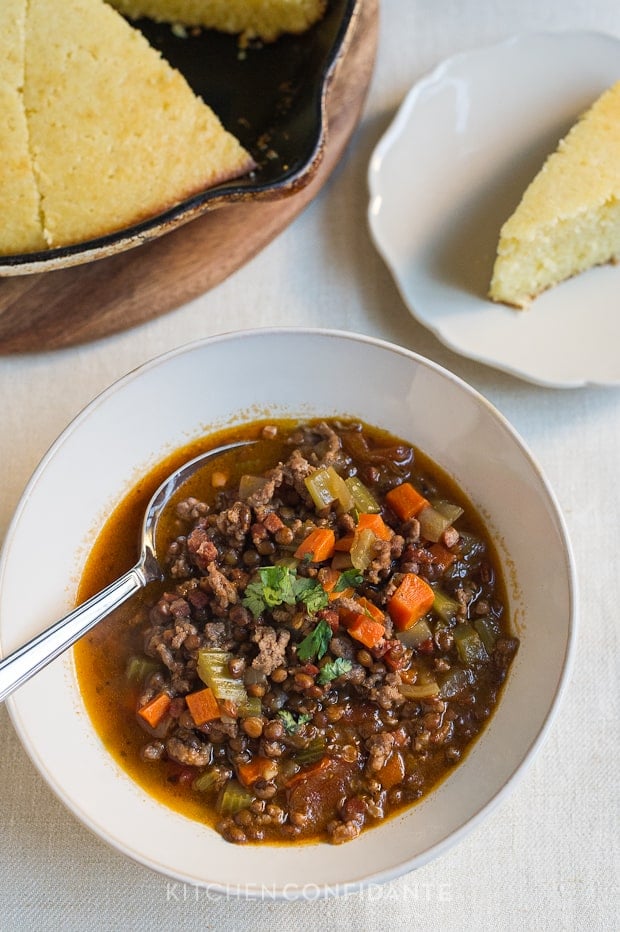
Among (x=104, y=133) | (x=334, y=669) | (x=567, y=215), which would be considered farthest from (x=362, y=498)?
(x=104, y=133)

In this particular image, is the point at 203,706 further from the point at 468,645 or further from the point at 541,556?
the point at 541,556

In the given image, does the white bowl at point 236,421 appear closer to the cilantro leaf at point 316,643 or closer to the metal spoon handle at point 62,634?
the metal spoon handle at point 62,634

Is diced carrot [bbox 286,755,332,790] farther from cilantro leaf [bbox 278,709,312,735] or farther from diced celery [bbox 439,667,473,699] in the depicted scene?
diced celery [bbox 439,667,473,699]

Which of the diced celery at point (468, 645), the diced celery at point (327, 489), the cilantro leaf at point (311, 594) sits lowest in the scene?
the diced celery at point (468, 645)

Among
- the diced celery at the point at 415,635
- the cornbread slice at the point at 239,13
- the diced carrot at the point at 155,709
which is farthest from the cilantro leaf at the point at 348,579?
the cornbread slice at the point at 239,13

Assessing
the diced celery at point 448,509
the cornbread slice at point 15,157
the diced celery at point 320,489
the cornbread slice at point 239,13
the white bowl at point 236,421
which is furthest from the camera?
the cornbread slice at point 239,13

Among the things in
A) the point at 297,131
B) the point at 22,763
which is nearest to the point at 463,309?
the point at 297,131

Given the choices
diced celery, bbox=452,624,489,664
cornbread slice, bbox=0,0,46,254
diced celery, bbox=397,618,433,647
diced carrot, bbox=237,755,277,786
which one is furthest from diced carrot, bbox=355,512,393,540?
cornbread slice, bbox=0,0,46,254
